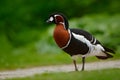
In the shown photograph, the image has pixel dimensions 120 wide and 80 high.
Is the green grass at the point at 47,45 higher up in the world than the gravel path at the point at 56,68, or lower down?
lower down

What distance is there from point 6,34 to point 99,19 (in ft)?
11.2

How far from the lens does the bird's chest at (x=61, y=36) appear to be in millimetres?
14547

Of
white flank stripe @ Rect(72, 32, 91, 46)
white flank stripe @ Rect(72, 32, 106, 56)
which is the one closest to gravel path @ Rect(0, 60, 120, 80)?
white flank stripe @ Rect(72, 32, 106, 56)

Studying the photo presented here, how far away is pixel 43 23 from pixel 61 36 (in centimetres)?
1179

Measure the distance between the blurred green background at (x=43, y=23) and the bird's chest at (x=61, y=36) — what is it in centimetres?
643

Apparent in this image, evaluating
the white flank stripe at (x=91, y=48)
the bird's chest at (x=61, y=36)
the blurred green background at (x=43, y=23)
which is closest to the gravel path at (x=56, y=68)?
the white flank stripe at (x=91, y=48)

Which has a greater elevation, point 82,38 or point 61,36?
point 61,36

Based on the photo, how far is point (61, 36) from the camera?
47.8 ft

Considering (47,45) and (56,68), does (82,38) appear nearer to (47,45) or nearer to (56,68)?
(56,68)

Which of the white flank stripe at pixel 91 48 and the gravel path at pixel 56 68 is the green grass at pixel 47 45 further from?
the white flank stripe at pixel 91 48

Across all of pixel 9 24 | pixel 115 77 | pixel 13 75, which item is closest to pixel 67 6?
pixel 9 24

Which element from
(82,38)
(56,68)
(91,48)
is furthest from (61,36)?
(56,68)

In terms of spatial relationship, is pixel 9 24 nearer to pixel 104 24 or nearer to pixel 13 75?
pixel 104 24

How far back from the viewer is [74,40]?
14.7 m
